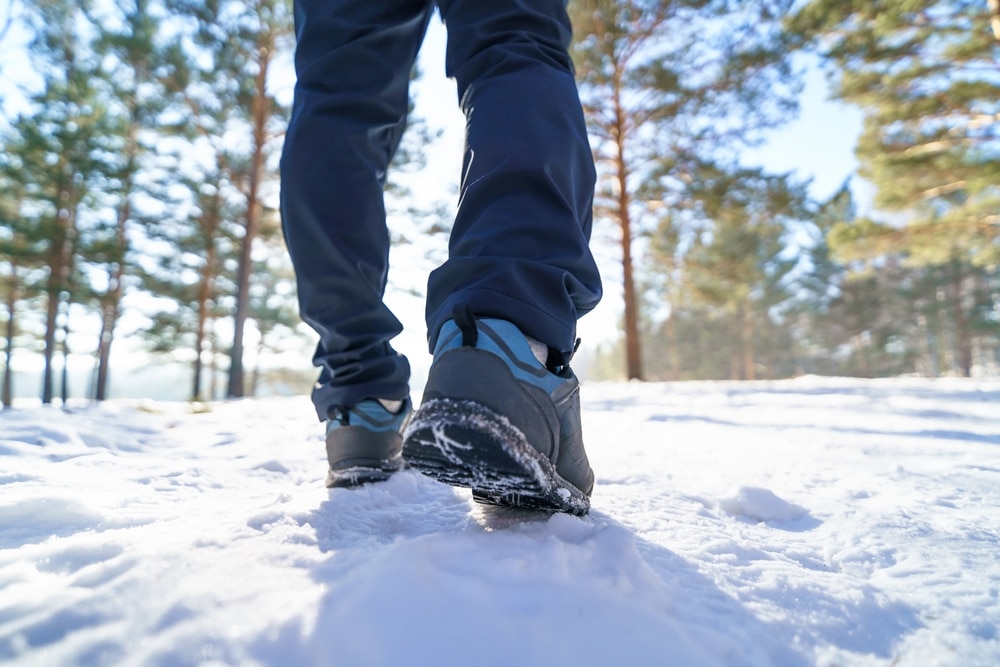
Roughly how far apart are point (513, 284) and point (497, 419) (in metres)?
0.16

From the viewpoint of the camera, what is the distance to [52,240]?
35.6 ft

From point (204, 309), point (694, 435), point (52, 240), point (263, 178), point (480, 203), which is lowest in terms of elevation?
point (694, 435)

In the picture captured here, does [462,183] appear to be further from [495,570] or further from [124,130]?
[124,130]

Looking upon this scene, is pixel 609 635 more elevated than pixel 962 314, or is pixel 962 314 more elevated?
pixel 962 314

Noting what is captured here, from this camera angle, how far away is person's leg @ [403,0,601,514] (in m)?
0.52

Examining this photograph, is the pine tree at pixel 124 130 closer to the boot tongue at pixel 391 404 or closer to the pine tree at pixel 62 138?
the pine tree at pixel 62 138

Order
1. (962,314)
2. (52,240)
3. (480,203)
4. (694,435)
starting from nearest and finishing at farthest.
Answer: (480,203), (694,435), (52,240), (962,314)

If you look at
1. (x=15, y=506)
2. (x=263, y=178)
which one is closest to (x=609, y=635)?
(x=15, y=506)

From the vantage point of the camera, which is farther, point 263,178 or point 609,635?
point 263,178

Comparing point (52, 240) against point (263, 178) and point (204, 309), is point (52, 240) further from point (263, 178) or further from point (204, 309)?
point (263, 178)

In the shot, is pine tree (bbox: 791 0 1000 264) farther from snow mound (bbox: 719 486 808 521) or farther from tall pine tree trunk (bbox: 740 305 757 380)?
tall pine tree trunk (bbox: 740 305 757 380)

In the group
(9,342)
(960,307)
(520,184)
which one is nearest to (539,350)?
(520,184)

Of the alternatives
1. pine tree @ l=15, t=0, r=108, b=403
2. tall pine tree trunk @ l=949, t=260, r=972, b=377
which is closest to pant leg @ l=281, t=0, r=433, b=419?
pine tree @ l=15, t=0, r=108, b=403

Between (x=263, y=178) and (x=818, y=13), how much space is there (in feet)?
31.3
